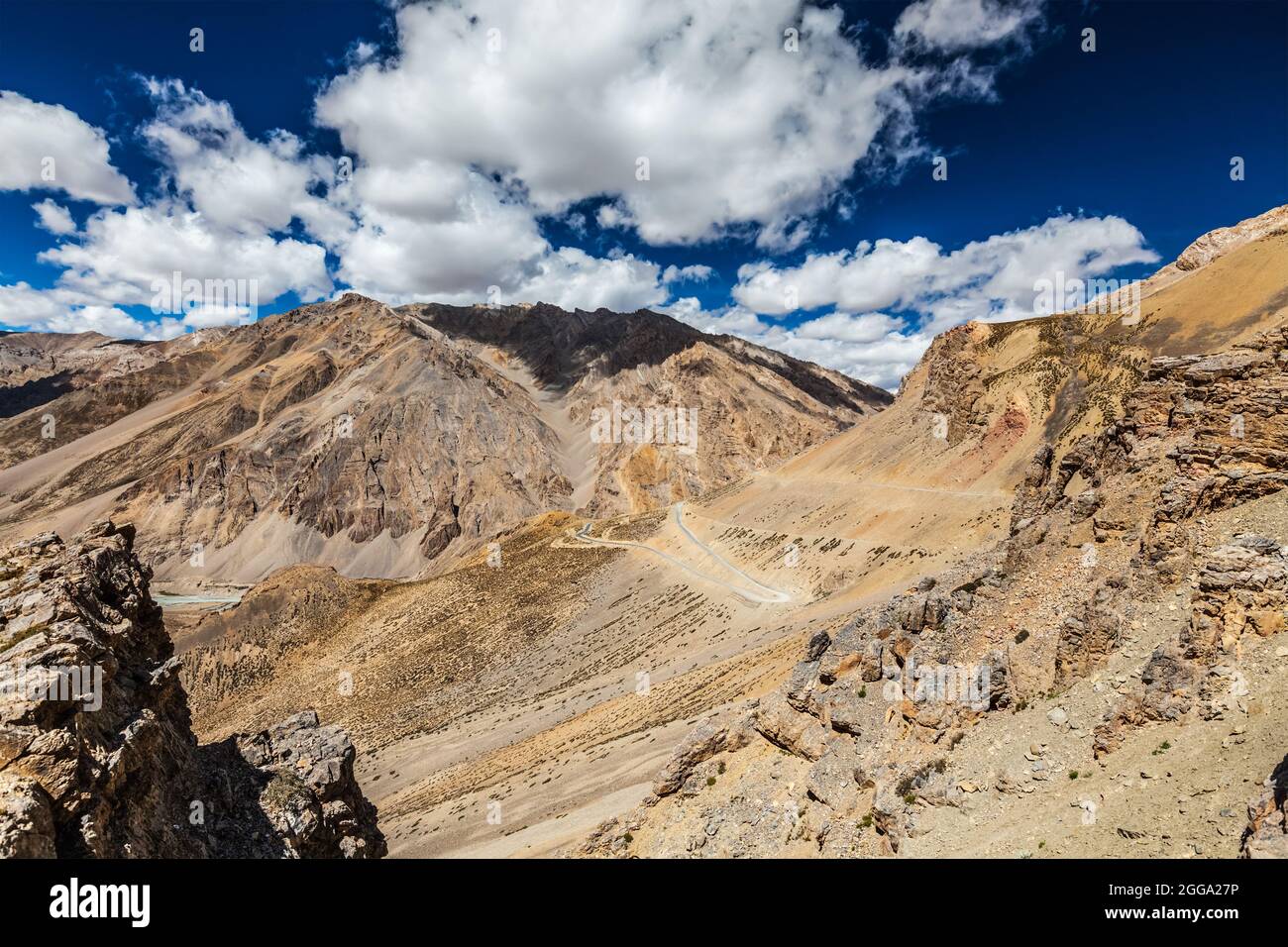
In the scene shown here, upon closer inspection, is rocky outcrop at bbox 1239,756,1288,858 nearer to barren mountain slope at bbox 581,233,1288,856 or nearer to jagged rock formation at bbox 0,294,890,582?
barren mountain slope at bbox 581,233,1288,856

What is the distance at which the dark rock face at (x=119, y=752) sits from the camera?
8281 mm

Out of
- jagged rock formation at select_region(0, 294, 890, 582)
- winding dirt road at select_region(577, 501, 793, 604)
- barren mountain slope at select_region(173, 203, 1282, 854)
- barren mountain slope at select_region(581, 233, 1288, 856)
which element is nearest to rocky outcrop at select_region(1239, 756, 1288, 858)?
barren mountain slope at select_region(581, 233, 1288, 856)

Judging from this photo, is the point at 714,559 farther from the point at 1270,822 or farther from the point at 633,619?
the point at 1270,822

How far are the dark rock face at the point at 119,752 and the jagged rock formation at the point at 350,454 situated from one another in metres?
82.9

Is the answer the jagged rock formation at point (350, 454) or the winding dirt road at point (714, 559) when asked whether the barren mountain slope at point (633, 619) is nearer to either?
the winding dirt road at point (714, 559)

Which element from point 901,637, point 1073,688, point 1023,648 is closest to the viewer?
point 1073,688

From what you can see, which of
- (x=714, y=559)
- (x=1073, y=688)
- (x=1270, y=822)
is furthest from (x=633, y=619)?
(x=1270, y=822)

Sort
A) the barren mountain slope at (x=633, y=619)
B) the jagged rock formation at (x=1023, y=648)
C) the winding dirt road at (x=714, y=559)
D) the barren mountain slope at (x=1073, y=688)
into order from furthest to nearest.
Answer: the winding dirt road at (x=714, y=559) → the barren mountain slope at (x=633, y=619) → the jagged rock formation at (x=1023, y=648) → the barren mountain slope at (x=1073, y=688)

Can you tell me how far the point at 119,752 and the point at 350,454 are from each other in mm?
134539

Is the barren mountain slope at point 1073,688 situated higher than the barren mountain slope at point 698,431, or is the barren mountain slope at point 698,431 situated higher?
the barren mountain slope at point 698,431

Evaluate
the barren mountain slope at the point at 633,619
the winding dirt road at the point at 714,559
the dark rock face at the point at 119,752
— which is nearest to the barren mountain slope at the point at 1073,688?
the barren mountain slope at the point at 633,619

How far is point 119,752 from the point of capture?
951cm

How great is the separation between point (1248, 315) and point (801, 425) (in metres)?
115
